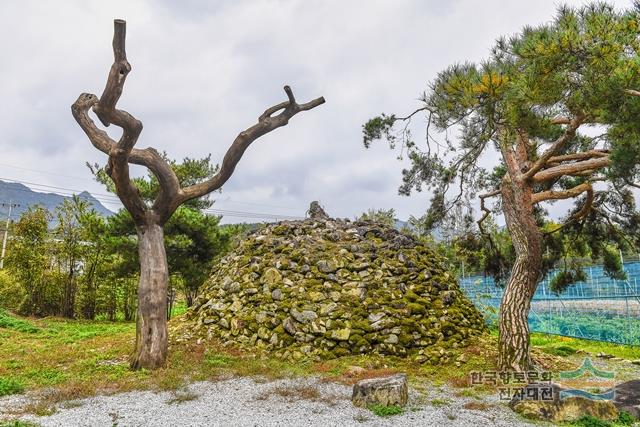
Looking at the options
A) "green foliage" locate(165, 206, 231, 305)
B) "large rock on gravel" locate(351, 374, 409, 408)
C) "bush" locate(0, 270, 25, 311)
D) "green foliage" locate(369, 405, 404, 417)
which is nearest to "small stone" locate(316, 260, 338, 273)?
"large rock on gravel" locate(351, 374, 409, 408)

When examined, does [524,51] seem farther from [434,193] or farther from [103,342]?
[103,342]

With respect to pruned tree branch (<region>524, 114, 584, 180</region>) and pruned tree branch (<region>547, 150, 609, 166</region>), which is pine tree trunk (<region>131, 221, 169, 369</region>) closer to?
pruned tree branch (<region>524, 114, 584, 180</region>)

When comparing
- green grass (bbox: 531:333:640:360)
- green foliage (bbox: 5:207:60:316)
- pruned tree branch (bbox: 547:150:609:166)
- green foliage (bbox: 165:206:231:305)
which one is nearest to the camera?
pruned tree branch (bbox: 547:150:609:166)

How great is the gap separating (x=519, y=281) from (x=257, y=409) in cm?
405

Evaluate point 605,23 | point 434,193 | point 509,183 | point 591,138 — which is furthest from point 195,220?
point 605,23

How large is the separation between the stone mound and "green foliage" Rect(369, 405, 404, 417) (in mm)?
2494

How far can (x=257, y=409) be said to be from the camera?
431 cm

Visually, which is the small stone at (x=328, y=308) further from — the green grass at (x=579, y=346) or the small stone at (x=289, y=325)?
the green grass at (x=579, y=346)

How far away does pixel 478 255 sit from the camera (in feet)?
27.7

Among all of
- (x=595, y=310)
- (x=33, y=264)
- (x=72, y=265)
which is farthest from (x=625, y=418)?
(x=33, y=264)

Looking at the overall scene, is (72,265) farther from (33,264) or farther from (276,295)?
(276,295)

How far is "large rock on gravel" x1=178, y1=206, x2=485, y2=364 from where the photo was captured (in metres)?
6.96

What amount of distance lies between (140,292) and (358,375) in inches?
135

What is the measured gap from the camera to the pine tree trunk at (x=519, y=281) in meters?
5.71
